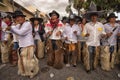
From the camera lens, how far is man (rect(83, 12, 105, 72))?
5848 mm

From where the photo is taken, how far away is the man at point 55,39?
6.00 meters

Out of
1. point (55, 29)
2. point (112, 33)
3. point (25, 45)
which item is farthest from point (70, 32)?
point (25, 45)

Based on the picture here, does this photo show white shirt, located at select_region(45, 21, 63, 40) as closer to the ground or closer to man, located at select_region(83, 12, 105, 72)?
man, located at select_region(83, 12, 105, 72)

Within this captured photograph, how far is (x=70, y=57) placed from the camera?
22.7 feet

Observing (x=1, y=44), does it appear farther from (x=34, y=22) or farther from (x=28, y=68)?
(x=28, y=68)

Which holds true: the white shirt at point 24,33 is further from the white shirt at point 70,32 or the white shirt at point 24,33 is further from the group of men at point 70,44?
the white shirt at point 70,32

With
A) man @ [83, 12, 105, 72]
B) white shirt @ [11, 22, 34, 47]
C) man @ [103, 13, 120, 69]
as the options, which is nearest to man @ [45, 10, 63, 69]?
man @ [83, 12, 105, 72]

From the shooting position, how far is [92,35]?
5.86 metres

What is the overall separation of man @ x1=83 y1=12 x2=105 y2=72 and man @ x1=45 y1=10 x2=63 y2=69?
919mm

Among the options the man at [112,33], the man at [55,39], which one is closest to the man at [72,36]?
the man at [55,39]

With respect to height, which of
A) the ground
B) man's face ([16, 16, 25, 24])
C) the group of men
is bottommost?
the ground

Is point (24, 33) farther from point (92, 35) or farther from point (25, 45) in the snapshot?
point (92, 35)

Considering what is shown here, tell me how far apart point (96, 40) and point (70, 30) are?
3.53 ft

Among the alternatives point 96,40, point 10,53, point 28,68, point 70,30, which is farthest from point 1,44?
point 96,40
